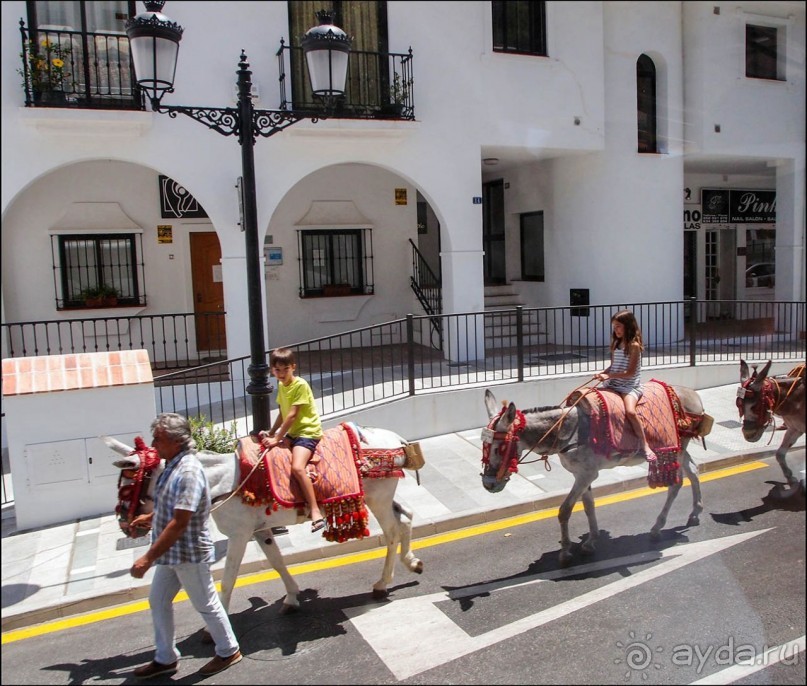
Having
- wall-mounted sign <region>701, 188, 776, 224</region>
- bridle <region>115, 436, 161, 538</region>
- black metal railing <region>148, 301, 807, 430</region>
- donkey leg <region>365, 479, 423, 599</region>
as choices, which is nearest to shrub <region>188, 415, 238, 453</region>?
black metal railing <region>148, 301, 807, 430</region>

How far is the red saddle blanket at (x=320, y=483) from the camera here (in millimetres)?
4609

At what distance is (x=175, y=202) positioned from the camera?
501 inches

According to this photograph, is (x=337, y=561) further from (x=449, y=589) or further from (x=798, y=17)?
(x=798, y=17)

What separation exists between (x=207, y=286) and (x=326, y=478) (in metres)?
9.20

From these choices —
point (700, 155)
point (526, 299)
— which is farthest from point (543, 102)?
point (526, 299)

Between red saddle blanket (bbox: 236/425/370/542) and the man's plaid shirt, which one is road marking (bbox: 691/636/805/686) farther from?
the man's plaid shirt

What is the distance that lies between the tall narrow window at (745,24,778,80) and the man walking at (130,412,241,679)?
3.73 meters

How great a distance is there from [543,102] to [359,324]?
266 inches

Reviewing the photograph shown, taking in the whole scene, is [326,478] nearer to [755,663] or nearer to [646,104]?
[755,663]

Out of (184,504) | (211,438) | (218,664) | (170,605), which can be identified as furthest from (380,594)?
(211,438)

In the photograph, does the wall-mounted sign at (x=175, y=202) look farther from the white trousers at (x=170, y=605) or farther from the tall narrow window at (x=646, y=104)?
the white trousers at (x=170, y=605)

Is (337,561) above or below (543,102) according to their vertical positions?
below

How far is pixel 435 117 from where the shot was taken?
11195 mm

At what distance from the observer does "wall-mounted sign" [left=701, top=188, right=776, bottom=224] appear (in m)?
7.16
